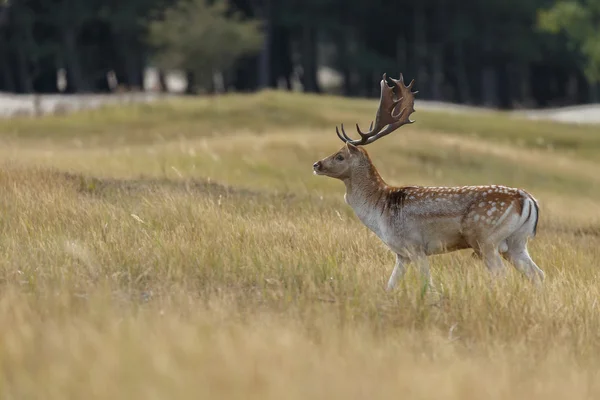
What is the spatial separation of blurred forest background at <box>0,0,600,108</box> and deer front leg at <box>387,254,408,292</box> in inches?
1475

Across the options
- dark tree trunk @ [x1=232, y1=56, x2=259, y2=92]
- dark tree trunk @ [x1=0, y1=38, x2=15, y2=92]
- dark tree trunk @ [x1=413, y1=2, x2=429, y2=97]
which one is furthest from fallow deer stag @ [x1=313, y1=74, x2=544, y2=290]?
dark tree trunk @ [x1=413, y1=2, x2=429, y2=97]

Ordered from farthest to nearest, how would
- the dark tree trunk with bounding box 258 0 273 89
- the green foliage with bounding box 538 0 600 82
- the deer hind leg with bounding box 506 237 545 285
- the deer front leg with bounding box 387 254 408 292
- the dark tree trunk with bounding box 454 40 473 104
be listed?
1. the dark tree trunk with bounding box 454 40 473 104
2. the dark tree trunk with bounding box 258 0 273 89
3. the green foliage with bounding box 538 0 600 82
4. the deer hind leg with bounding box 506 237 545 285
5. the deer front leg with bounding box 387 254 408 292

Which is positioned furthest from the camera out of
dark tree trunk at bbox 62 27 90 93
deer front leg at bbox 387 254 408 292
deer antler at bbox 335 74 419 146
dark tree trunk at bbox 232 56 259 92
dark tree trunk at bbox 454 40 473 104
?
dark tree trunk at bbox 454 40 473 104

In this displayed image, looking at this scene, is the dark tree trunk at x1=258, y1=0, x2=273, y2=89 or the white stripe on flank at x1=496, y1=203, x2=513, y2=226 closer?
the white stripe on flank at x1=496, y1=203, x2=513, y2=226

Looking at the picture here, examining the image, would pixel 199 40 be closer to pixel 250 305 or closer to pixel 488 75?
pixel 488 75

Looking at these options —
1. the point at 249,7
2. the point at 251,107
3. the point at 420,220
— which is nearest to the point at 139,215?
the point at 420,220

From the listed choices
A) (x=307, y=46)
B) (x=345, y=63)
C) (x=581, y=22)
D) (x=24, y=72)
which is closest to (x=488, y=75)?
(x=345, y=63)

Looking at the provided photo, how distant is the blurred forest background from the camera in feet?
159

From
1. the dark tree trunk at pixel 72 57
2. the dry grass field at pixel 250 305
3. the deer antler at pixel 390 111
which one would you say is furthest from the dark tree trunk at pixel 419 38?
the deer antler at pixel 390 111

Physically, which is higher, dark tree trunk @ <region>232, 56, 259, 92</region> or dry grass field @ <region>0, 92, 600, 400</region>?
dry grass field @ <region>0, 92, 600, 400</region>

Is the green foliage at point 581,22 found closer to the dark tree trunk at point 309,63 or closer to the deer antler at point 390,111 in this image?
the dark tree trunk at point 309,63

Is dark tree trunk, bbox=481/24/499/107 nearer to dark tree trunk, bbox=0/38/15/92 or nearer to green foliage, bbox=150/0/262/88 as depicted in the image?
green foliage, bbox=150/0/262/88

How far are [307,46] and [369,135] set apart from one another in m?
51.1

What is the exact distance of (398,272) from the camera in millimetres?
9102
